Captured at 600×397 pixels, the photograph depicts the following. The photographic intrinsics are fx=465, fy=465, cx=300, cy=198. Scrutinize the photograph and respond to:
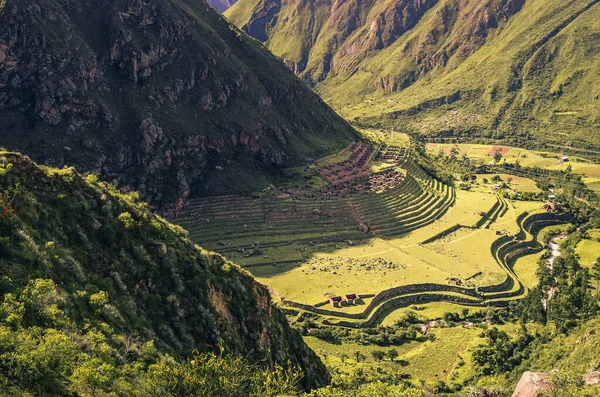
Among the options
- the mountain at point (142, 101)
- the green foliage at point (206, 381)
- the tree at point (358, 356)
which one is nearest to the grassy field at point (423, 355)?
the tree at point (358, 356)

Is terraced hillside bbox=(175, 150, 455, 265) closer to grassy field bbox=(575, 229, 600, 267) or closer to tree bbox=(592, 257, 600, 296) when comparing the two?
grassy field bbox=(575, 229, 600, 267)

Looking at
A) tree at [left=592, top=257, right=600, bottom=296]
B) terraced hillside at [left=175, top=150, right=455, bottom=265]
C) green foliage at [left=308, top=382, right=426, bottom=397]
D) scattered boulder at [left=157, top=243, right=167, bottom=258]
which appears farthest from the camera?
tree at [left=592, top=257, right=600, bottom=296]

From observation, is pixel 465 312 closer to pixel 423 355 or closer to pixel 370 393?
pixel 423 355

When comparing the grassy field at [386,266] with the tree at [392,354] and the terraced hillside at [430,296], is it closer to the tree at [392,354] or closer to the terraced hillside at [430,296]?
the terraced hillside at [430,296]

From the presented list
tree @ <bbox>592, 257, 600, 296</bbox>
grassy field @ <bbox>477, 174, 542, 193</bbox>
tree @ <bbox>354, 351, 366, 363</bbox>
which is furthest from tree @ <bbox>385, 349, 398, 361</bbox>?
grassy field @ <bbox>477, 174, 542, 193</bbox>

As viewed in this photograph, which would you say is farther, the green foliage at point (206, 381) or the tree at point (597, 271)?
the tree at point (597, 271)
